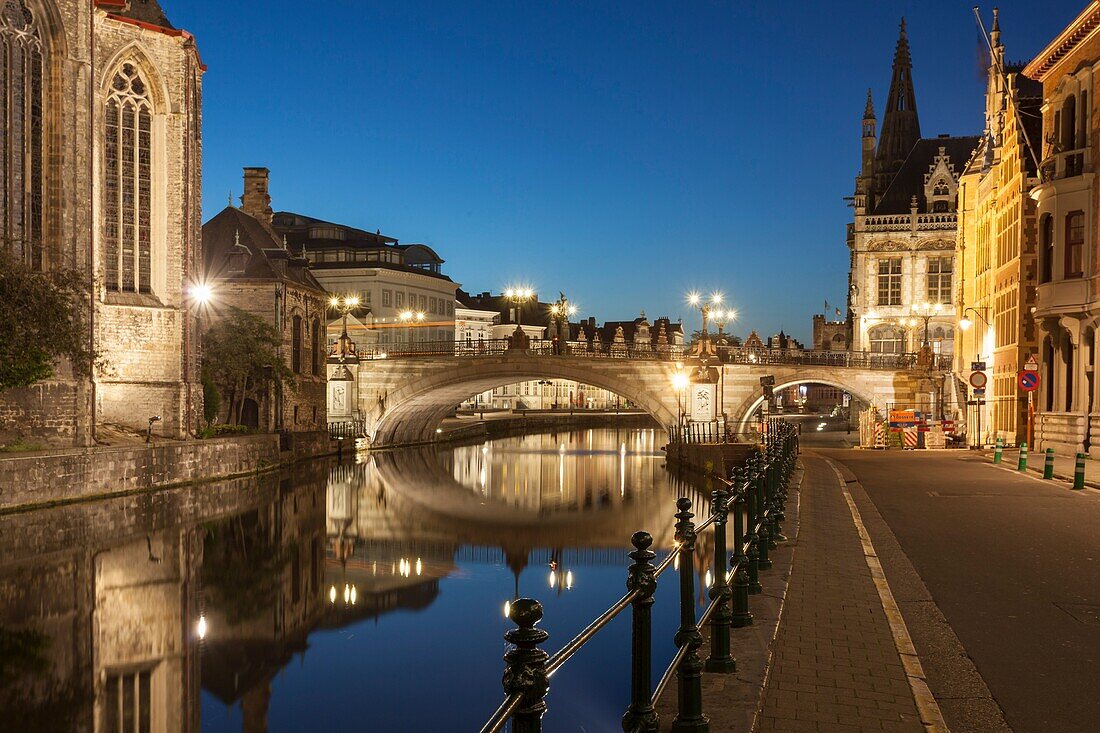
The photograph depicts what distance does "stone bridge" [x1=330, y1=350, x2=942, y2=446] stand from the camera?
1763 inches

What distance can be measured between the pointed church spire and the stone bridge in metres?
26.1

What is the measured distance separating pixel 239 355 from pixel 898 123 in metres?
49.2

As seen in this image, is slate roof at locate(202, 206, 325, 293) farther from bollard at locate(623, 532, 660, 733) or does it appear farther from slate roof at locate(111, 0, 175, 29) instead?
bollard at locate(623, 532, 660, 733)

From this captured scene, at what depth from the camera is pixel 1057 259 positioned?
28.2m

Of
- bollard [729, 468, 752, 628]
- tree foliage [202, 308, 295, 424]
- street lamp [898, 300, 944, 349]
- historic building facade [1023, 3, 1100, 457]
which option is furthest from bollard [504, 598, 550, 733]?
street lamp [898, 300, 944, 349]

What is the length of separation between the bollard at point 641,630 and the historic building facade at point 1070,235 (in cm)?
2463

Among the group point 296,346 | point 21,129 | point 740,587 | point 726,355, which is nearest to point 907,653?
point 740,587

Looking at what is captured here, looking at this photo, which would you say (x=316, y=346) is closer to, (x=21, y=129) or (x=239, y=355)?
(x=239, y=355)

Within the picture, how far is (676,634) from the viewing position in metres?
6.23

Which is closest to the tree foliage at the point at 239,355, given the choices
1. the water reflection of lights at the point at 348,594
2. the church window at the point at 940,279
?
the water reflection of lights at the point at 348,594

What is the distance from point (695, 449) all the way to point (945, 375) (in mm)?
12435

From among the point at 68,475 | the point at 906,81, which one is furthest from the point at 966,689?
the point at 906,81

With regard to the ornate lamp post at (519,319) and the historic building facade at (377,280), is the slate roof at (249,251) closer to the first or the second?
the ornate lamp post at (519,319)

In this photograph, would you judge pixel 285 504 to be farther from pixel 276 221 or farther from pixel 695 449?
pixel 276 221
